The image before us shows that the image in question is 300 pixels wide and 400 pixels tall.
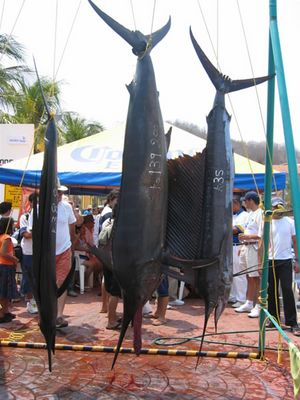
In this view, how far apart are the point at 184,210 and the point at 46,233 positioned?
0.87m

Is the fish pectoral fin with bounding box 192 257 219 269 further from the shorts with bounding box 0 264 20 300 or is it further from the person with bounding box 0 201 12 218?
the person with bounding box 0 201 12 218

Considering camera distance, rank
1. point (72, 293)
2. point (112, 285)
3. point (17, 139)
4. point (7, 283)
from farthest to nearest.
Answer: point (17, 139)
point (72, 293)
point (7, 283)
point (112, 285)

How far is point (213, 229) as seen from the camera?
2.77 metres

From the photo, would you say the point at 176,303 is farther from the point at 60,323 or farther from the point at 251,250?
the point at 60,323

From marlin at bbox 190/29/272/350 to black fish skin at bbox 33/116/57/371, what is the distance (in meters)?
0.95

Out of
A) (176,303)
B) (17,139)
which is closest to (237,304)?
(176,303)

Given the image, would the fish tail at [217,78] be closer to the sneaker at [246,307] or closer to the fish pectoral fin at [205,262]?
the fish pectoral fin at [205,262]

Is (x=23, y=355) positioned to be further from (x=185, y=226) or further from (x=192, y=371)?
(x=185, y=226)

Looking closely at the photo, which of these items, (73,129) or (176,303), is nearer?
(176,303)

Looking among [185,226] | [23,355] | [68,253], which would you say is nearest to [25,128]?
[68,253]

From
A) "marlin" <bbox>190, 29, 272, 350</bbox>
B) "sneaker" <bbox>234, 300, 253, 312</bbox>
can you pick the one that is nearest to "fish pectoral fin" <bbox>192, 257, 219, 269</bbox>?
"marlin" <bbox>190, 29, 272, 350</bbox>

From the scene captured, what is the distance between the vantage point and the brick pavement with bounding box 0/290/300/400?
359 centimetres

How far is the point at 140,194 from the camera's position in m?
2.65

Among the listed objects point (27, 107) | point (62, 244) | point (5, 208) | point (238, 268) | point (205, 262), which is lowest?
point (238, 268)
